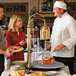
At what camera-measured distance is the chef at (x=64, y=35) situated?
298 cm

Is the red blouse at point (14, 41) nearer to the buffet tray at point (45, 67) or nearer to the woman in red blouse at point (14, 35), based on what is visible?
the woman in red blouse at point (14, 35)

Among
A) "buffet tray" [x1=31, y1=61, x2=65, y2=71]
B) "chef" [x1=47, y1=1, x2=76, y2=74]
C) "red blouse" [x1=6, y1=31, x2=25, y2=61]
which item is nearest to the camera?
"buffet tray" [x1=31, y1=61, x2=65, y2=71]

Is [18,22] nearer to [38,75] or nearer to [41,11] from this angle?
[38,75]

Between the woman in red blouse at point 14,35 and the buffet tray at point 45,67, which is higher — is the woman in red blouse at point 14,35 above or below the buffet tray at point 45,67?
above

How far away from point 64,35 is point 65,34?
0.02 metres

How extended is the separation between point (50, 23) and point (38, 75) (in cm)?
793

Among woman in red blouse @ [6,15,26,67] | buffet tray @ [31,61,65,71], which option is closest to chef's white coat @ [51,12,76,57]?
woman in red blouse @ [6,15,26,67]

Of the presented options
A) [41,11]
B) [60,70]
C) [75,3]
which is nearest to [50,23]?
[41,11]

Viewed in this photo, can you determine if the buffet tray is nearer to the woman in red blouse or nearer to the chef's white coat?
the chef's white coat

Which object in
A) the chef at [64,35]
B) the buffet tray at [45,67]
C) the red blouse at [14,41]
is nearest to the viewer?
the buffet tray at [45,67]

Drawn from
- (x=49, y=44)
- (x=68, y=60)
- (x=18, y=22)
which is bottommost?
(x=68, y=60)

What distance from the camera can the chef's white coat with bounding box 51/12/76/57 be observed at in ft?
9.77

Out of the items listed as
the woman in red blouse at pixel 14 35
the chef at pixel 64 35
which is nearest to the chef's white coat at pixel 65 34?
the chef at pixel 64 35

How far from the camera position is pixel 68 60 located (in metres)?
3.11
